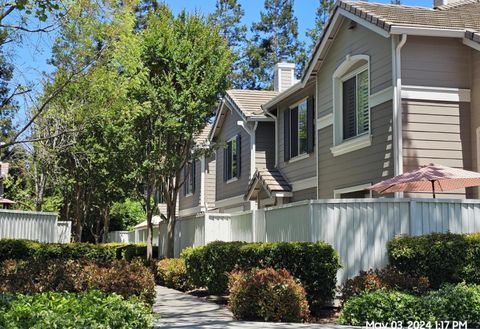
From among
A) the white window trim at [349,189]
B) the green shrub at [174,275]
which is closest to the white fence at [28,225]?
the green shrub at [174,275]

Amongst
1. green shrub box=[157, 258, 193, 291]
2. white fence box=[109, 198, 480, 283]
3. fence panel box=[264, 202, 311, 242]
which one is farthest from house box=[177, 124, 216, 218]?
white fence box=[109, 198, 480, 283]

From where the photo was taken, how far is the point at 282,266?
453 inches

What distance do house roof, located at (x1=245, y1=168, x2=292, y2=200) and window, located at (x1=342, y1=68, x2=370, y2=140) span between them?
4.28 metres

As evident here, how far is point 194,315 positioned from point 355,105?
24.5ft

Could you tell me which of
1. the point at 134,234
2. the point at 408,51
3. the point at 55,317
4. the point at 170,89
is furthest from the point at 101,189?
the point at 55,317

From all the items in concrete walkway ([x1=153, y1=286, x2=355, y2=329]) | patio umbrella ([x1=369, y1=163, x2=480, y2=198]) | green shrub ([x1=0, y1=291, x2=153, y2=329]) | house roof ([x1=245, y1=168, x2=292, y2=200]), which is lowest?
concrete walkway ([x1=153, y1=286, x2=355, y2=329])

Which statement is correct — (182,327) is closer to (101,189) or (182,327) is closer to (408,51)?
(408,51)

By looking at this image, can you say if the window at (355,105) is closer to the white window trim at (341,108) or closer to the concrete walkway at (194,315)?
the white window trim at (341,108)

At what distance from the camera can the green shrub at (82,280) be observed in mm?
9914

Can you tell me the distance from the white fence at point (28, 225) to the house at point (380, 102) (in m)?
7.04

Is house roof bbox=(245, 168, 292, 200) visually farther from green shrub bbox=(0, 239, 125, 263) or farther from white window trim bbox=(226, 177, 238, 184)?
green shrub bbox=(0, 239, 125, 263)

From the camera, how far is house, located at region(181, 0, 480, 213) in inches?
539

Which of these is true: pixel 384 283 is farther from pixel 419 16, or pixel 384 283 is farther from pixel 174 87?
pixel 174 87

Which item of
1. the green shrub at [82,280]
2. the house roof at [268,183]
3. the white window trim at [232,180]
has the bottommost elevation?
the green shrub at [82,280]
